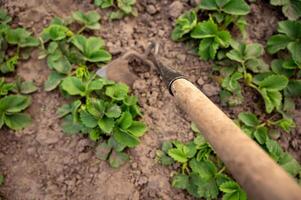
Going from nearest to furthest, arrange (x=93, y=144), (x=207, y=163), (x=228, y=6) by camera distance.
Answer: (x=207, y=163) < (x=93, y=144) < (x=228, y=6)

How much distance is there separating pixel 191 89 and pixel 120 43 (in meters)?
1.03

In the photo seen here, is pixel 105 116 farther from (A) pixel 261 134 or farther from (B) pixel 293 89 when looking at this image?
(B) pixel 293 89

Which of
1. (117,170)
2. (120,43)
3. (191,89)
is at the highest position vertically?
(191,89)

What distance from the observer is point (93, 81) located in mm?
1916

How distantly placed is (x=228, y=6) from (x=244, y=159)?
4.83 feet

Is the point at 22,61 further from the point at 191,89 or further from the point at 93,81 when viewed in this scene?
the point at 191,89

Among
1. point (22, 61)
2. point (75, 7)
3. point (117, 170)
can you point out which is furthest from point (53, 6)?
point (117, 170)

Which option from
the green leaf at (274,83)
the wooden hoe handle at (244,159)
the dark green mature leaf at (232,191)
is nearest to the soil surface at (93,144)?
the green leaf at (274,83)

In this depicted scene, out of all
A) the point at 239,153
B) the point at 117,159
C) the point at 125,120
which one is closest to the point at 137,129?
the point at 125,120

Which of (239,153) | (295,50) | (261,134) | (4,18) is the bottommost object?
(261,134)

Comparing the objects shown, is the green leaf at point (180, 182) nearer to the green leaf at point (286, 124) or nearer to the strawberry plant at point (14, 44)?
the green leaf at point (286, 124)

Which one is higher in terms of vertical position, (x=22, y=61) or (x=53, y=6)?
(x=53, y=6)

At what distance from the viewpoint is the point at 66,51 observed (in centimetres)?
210

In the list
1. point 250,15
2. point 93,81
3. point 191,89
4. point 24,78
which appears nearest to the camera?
point 191,89
